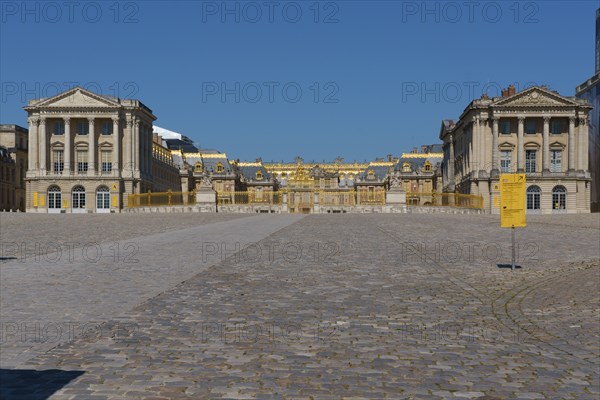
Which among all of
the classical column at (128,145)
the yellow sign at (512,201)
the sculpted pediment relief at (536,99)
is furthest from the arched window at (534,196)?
the yellow sign at (512,201)

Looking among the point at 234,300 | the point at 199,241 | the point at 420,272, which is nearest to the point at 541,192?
the point at 199,241

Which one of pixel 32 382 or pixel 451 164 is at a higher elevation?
pixel 451 164

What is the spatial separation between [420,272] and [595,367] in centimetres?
760

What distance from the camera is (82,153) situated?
81.9 metres

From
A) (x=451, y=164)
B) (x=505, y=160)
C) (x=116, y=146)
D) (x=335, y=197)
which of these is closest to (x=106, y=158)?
(x=116, y=146)

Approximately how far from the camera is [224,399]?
5.66m

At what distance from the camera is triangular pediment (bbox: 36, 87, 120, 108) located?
263 ft

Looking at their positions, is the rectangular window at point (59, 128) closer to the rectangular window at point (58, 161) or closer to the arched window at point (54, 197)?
the rectangular window at point (58, 161)

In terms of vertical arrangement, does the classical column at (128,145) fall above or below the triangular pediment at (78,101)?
below

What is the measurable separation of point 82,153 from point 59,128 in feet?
13.5

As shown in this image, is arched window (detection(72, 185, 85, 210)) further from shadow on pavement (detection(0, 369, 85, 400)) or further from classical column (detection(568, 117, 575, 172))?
shadow on pavement (detection(0, 369, 85, 400))

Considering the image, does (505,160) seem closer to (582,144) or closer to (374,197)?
(582,144)

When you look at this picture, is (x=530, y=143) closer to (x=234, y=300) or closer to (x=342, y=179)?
(x=342, y=179)

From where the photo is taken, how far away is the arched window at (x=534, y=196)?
77875 mm
